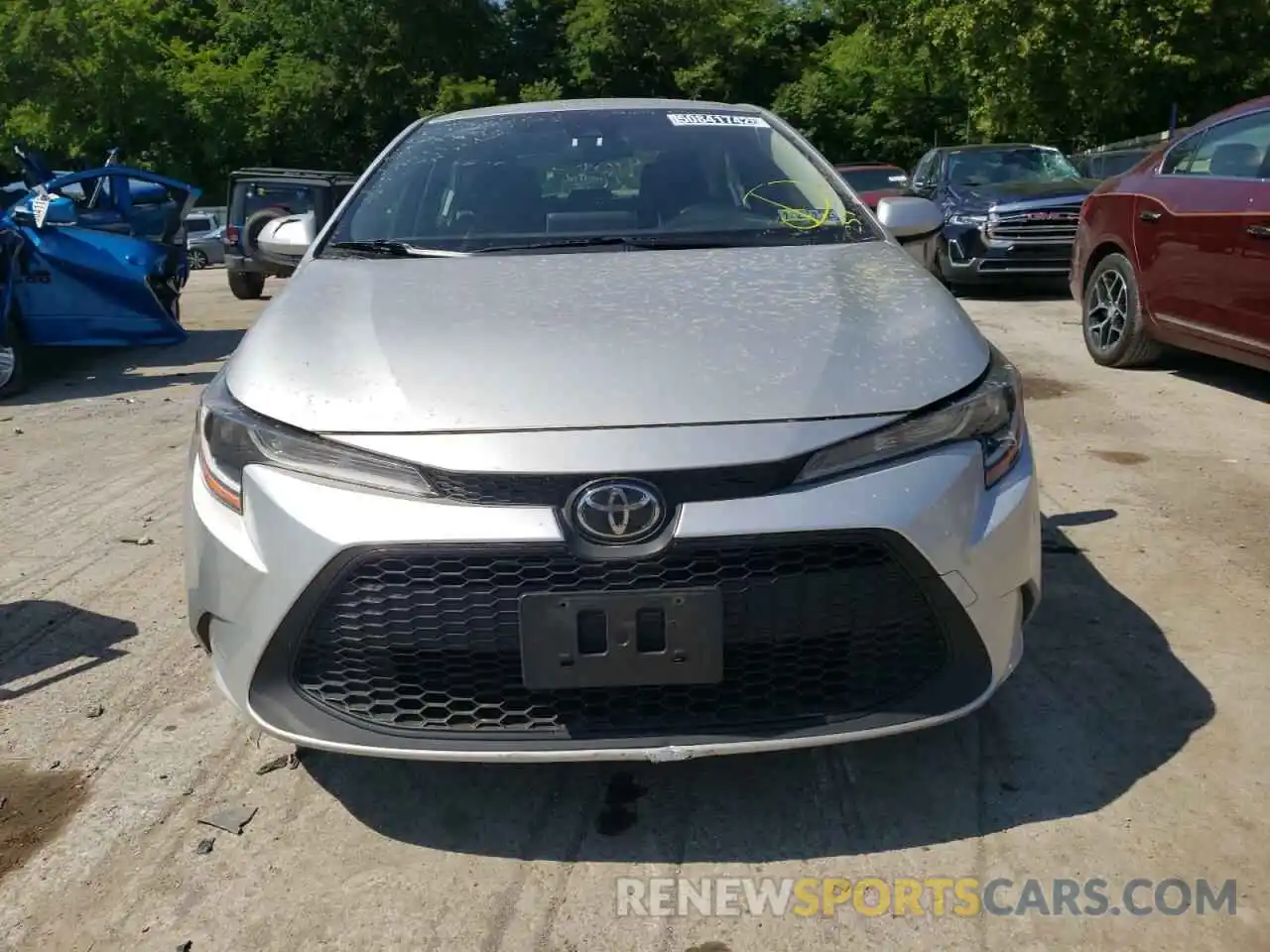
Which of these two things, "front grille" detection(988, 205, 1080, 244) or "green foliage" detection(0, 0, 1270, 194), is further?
"green foliage" detection(0, 0, 1270, 194)

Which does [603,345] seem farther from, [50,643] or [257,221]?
[257,221]

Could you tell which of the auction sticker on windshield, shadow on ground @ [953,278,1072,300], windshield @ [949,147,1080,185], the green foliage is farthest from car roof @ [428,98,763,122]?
the green foliage

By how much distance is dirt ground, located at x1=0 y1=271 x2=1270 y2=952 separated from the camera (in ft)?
7.26

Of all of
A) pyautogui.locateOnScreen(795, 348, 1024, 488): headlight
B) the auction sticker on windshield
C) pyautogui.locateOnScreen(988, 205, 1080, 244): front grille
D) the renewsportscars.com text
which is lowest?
pyautogui.locateOnScreen(988, 205, 1080, 244): front grille

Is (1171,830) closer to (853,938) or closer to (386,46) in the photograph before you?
(853,938)

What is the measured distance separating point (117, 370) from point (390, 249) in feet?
21.7

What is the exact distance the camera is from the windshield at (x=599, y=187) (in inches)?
131

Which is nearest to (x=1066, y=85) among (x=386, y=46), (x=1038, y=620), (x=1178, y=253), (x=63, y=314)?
(x=1178, y=253)

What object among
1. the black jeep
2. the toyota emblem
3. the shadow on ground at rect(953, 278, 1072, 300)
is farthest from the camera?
the black jeep

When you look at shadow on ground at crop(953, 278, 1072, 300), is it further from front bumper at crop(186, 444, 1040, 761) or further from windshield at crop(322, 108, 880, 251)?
front bumper at crop(186, 444, 1040, 761)

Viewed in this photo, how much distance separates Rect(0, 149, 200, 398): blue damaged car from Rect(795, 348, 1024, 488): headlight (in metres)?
7.18

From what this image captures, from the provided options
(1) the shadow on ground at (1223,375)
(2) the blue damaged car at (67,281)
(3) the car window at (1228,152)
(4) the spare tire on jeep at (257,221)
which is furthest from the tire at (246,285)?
(3) the car window at (1228,152)

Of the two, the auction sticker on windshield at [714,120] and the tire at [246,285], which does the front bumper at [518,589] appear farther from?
the tire at [246,285]

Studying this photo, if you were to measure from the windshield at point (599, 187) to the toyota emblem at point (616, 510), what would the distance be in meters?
1.29
